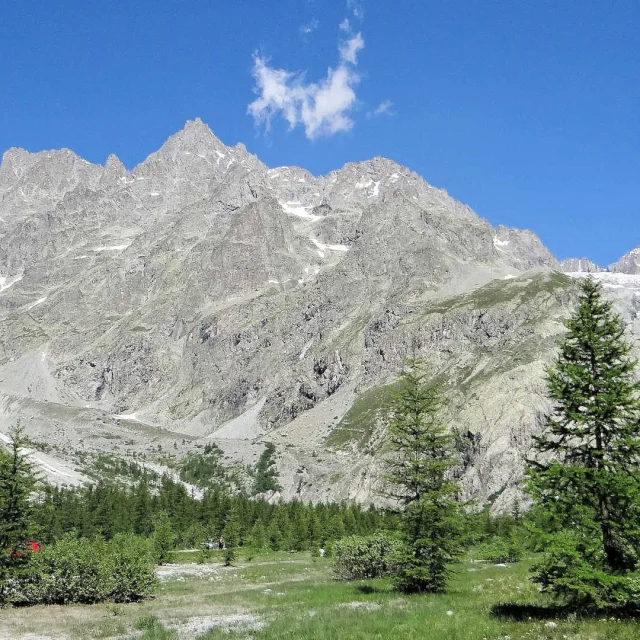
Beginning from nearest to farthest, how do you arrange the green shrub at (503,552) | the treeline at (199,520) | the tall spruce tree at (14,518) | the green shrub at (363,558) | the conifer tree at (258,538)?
the tall spruce tree at (14,518)
the green shrub at (363,558)
the green shrub at (503,552)
the treeline at (199,520)
the conifer tree at (258,538)

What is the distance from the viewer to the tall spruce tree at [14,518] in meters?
31.8

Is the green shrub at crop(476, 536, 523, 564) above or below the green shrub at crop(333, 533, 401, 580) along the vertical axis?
below

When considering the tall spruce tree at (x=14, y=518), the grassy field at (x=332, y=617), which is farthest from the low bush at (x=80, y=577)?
the grassy field at (x=332, y=617)

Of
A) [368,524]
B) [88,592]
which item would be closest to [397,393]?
[88,592]

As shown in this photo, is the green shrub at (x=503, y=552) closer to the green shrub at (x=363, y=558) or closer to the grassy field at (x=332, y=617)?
the green shrub at (x=363, y=558)

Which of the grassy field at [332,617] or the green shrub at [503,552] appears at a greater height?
the grassy field at [332,617]

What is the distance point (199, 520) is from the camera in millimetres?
119188

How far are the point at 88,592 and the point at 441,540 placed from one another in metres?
20.9

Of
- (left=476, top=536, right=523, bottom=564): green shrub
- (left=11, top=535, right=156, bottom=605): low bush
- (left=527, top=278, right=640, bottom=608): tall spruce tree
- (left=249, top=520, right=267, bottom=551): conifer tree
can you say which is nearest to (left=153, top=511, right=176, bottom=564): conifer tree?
(left=249, top=520, right=267, bottom=551): conifer tree

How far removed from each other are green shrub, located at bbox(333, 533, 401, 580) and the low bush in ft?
51.8

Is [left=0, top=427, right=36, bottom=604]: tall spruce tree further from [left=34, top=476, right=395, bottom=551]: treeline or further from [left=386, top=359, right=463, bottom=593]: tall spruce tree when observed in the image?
[left=34, top=476, right=395, bottom=551]: treeline

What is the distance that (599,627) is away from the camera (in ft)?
53.0

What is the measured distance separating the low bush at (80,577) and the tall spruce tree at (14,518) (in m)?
0.91

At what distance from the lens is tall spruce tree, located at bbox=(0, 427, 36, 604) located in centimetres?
3183
